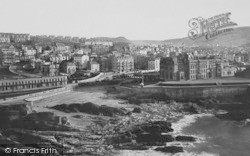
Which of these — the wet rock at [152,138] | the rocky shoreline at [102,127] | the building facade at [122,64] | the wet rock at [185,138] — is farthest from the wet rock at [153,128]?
the building facade at [122,64]

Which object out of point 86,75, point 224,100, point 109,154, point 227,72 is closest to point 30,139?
point 109,154

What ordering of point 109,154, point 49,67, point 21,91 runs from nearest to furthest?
1. point 109,154
2. point 21,91
3. point 49,67

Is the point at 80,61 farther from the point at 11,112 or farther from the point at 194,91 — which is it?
the point at 11,112

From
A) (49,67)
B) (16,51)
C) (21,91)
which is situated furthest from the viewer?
(16,51)

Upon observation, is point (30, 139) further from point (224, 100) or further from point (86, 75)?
point (86, 75)

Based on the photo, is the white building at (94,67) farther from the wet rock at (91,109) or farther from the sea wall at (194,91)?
Answer: the wet rock at (91,109)
